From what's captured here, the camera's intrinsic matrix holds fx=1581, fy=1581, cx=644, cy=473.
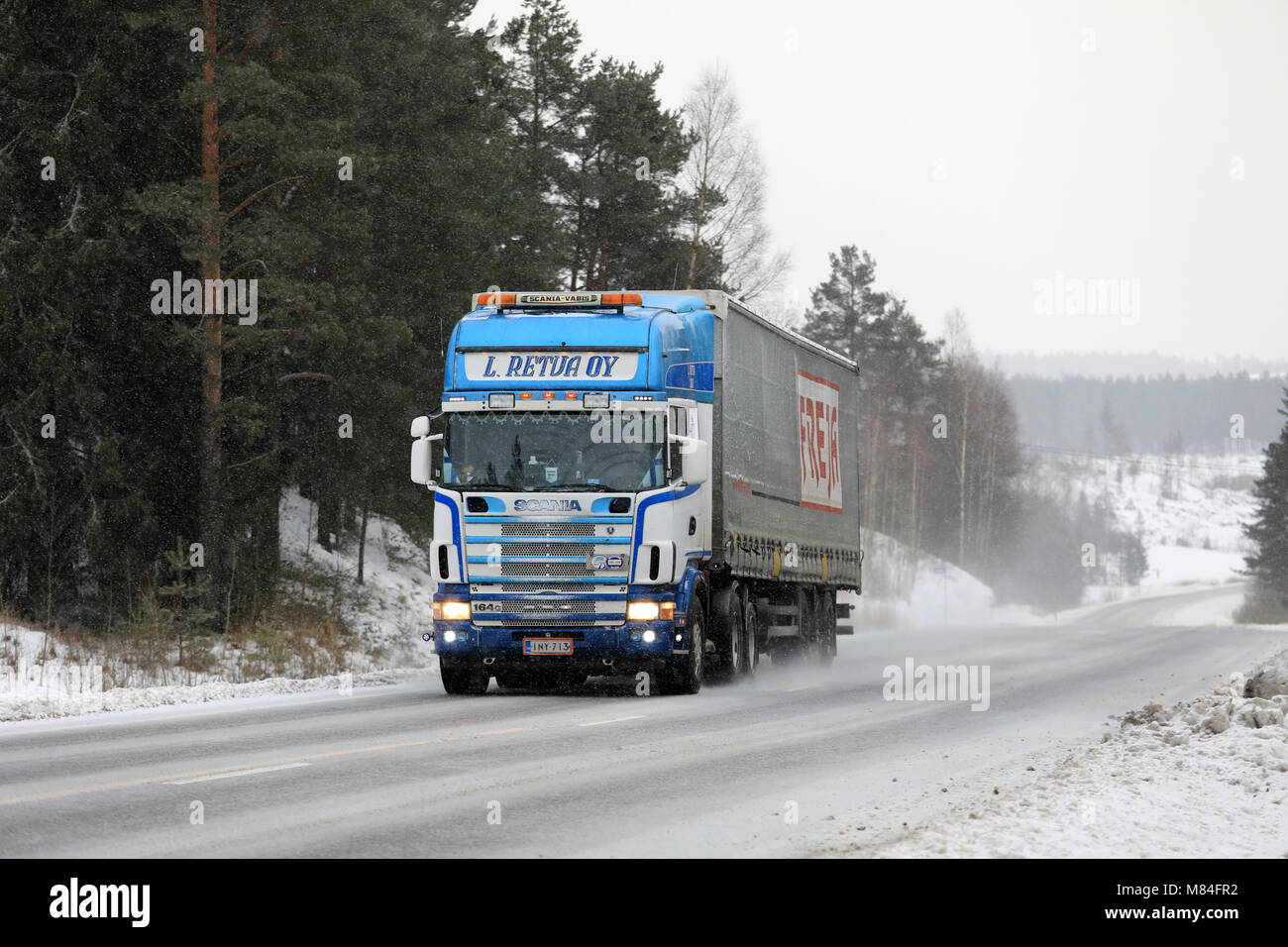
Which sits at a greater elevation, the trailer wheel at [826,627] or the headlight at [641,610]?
the headlight at [641,610]

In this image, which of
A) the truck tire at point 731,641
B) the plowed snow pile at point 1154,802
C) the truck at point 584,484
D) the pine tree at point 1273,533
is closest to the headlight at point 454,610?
the truck at point 584,484

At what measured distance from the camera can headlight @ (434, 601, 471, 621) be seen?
17.4m

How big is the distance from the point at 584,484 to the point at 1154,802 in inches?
343

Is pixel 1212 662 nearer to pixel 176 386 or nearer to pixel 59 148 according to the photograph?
pixel 176 386

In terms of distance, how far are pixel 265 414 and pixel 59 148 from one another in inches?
212

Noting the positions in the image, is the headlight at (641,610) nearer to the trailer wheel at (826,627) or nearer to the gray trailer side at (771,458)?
the gray trailer side at (771,458)

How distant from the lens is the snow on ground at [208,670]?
16.9m

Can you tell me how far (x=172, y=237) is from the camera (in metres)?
26.5

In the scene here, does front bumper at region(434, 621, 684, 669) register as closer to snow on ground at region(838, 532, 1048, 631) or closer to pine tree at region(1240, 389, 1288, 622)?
snow on ground at region(838, 532, 1048, 631)

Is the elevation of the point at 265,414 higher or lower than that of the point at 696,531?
higher

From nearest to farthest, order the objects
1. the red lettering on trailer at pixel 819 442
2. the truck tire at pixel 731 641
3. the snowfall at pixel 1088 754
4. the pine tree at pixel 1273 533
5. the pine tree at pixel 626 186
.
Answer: the snowfall at pixel 1088 754, the truck tire at pixel 731 641, the red lettering on trailer at pixel 819 442, the pine tree at pixel 626 186, the pine tree at pixel 1273 533

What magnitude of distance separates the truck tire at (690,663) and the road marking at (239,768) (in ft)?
13.5
